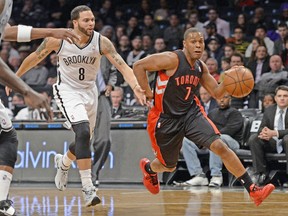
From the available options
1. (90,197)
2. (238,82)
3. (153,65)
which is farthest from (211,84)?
(90,197)

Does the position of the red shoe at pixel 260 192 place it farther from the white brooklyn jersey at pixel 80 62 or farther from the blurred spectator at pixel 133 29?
the blurred spectator at pixel 133 29

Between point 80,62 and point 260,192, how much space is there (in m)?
2.63

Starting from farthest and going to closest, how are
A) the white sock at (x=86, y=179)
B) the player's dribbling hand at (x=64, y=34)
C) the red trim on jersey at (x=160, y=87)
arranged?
1. the red trim on jersey at (x=160, y=87)
2. the white sock at (x=86, y=179)
3. the player's dribbling hand at (x=64, y=34)

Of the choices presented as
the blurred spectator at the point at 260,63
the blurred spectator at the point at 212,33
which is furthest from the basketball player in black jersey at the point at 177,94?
the blurred spectator at the point at 212,33

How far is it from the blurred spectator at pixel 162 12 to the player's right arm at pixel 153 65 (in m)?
10.2

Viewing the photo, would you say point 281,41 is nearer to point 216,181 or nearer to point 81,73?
point 216,181

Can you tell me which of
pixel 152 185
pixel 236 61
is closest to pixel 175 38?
pixel 236 61

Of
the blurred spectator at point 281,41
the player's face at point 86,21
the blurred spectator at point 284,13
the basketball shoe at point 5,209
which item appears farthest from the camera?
the blurred spectator at point 284,13

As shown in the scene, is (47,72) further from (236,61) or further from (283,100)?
(283,100)

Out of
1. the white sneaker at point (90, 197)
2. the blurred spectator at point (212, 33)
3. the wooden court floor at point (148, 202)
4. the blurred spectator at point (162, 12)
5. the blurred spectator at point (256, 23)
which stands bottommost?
the wooden court floor at point (148, 202)

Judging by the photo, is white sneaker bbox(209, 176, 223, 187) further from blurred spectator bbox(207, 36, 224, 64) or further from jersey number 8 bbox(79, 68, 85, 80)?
jersey number 8 bbox(79, 68, 85, 80)

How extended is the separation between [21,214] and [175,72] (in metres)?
2.37

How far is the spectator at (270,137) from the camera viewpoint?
11.9 metres

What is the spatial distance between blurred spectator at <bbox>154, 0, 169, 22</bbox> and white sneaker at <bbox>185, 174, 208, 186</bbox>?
277 inches
